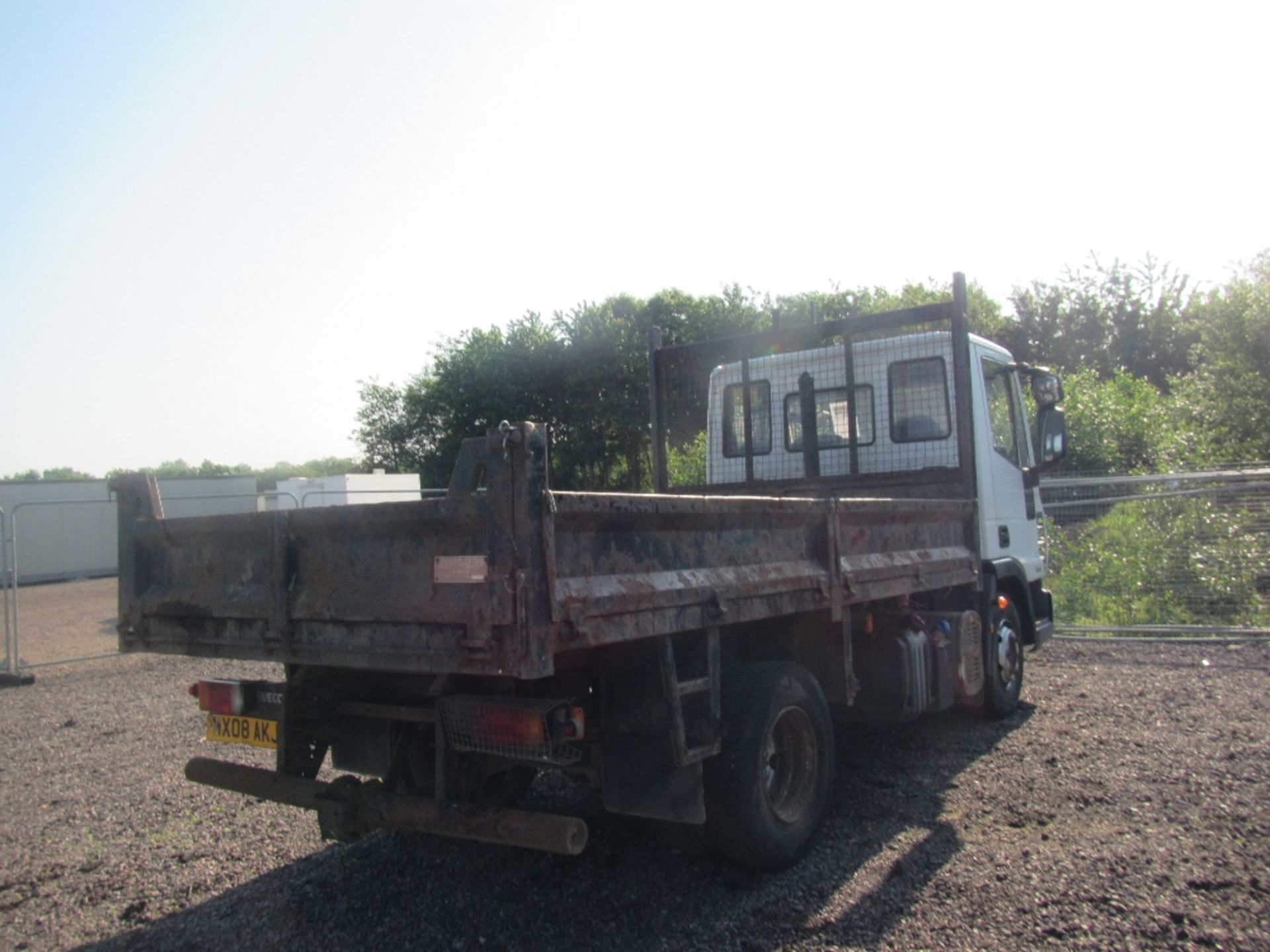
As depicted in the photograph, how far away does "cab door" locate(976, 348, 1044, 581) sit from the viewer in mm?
6910

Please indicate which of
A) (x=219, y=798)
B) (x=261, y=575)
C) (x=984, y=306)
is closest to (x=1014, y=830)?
(x=261, y=575)

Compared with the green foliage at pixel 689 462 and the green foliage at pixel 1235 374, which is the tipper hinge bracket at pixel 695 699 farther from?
the green foliage at pixel 1235 374

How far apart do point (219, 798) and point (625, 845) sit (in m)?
2.68

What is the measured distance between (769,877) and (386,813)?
1681mm

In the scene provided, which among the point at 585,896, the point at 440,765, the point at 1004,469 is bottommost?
the point at 585,896

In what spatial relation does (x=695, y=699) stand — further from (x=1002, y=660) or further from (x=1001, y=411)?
(x=1001, y=411)

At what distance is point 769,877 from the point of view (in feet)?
14.0

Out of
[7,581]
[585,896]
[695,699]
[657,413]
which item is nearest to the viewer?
[695,699]

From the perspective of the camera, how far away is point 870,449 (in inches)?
279

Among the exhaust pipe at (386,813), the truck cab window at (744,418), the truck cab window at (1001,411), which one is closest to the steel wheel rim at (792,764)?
the exhaust pipe at (386,813)

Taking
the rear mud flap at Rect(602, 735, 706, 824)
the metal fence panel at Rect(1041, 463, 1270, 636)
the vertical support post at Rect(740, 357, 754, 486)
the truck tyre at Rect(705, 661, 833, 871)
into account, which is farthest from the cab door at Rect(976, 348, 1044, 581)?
the rear mud flap at Rect(602, 735, 706, 824)

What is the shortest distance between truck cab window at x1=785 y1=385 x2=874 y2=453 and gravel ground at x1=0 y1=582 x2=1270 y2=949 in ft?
6.91

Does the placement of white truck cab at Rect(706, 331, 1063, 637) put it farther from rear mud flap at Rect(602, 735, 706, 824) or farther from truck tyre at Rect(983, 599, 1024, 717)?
rear mud flap at Rect(602, 735, 706, 824)

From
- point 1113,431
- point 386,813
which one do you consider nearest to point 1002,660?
point 386,813
